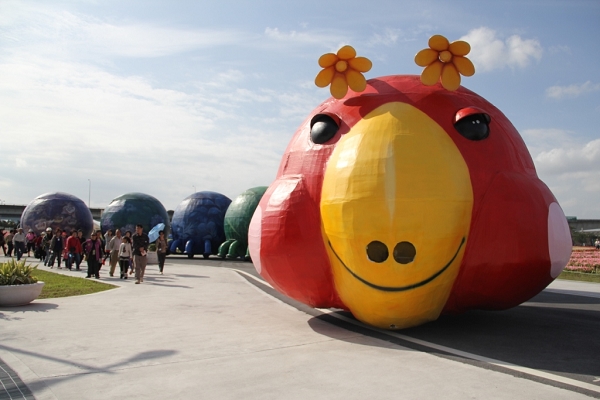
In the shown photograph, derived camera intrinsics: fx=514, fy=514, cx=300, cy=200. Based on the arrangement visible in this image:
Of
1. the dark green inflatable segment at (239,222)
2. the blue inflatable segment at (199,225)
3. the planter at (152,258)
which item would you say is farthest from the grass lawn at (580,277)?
the planter at (152,258)

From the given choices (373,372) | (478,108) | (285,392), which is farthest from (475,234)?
(285,392)

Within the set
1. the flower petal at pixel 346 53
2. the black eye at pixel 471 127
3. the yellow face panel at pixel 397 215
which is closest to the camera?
the yellow face panel at pixel 397 215

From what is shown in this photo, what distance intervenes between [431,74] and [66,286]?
36.1 feet

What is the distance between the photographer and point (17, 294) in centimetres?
1030

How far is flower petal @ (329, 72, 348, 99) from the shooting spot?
25.9 ft

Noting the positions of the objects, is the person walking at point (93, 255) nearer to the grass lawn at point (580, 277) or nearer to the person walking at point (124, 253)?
the person walking at point (124, 253)

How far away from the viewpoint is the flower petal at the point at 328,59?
800 cm

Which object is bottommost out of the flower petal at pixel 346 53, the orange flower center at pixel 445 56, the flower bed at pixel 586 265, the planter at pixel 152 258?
the planter at pixel 152 258

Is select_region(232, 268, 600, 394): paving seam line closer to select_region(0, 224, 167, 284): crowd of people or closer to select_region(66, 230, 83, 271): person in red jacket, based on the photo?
select_region(0, 224, 167, 284): crowd of people

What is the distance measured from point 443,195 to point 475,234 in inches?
35.4

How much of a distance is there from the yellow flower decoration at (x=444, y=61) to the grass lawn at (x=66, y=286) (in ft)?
31.2

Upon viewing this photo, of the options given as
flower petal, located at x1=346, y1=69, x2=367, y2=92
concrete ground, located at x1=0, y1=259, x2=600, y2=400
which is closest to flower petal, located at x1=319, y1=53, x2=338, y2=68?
flower petal, located at x1=346, y1=69, x2=367, y2=92

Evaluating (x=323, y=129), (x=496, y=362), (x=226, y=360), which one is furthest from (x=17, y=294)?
(x=496, y=362)

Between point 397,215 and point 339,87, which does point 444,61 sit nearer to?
point 339,87
